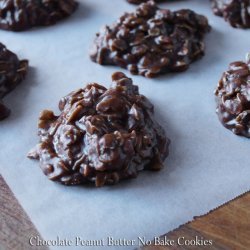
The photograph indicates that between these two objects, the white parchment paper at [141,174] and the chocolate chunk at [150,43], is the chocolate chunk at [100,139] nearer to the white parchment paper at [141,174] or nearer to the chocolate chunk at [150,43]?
the white parchment paper at [141,174]

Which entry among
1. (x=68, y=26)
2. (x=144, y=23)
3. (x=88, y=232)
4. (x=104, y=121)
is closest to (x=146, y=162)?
(x=104, y=121)

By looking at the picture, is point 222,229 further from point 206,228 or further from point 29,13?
point 29,13

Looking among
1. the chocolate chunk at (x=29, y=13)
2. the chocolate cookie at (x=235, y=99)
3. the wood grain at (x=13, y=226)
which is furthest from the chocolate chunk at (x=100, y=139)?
the chocolate chunk at (x=29, y=13)

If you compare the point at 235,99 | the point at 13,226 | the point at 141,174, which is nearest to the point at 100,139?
the point at 141,174

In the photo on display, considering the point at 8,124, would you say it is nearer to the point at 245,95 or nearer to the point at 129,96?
the point at 129,96

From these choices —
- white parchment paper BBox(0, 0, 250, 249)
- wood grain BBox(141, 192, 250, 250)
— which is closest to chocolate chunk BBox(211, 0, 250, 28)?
white parchment paper BBox(0, 0, 250, 249)

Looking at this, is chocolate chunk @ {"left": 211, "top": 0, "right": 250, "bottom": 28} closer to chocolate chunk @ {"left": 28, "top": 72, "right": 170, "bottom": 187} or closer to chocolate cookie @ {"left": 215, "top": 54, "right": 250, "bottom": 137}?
chocolate cookie @ {"left": 215, "top": 54, "right": 250, "bottom": 137}
